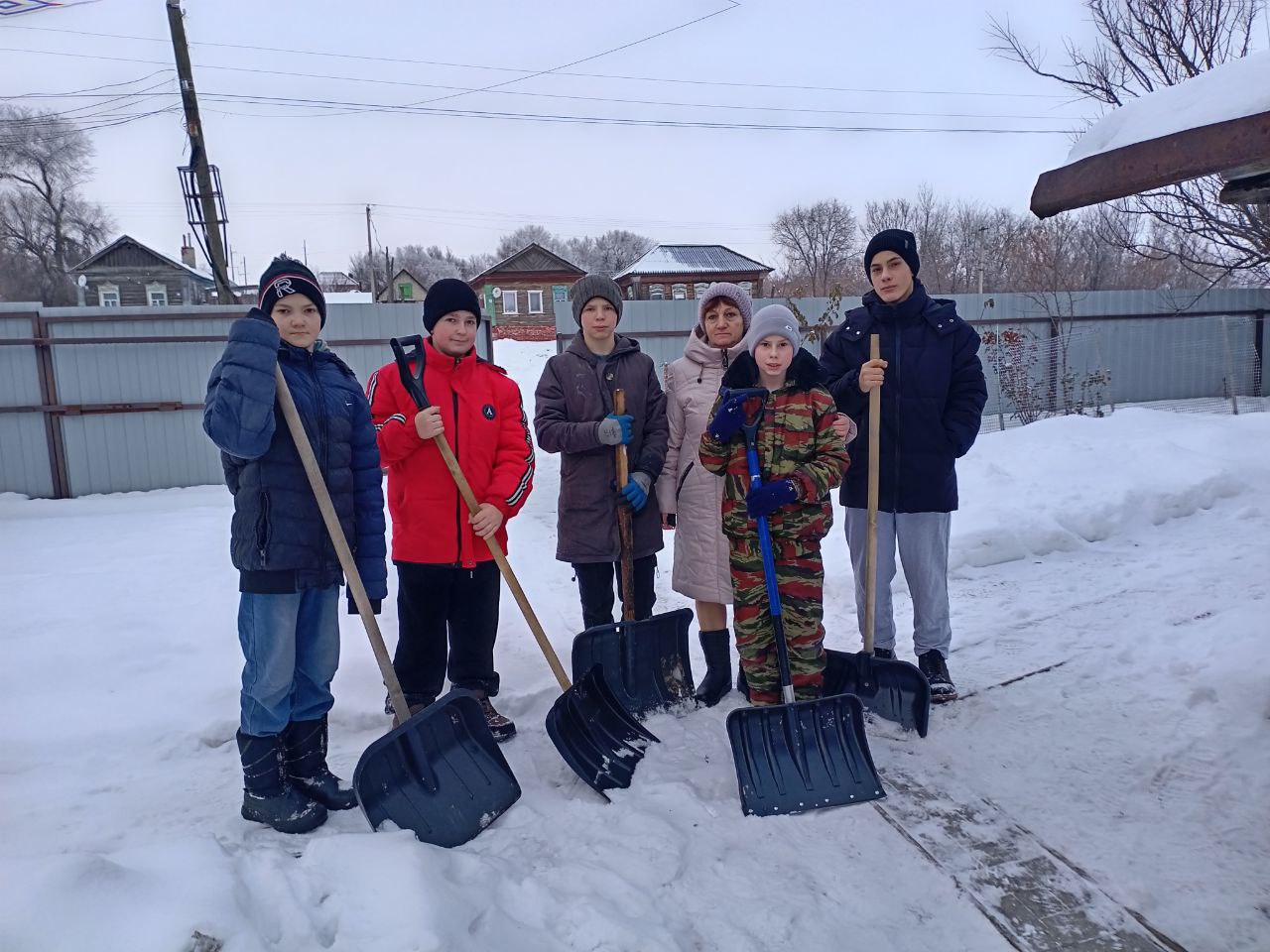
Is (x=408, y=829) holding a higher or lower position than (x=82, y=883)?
lower

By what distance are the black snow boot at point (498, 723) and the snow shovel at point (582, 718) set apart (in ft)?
0.93

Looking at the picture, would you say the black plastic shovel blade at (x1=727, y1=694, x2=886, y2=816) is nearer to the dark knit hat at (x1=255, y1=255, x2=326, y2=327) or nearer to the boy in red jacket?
the boy in red jacket

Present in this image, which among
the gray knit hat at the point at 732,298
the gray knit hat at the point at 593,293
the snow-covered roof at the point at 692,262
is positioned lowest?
the gray knit hat at the point at 732,298

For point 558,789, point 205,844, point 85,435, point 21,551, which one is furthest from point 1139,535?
point 85,435

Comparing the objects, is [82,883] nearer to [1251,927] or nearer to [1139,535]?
[1251,927]

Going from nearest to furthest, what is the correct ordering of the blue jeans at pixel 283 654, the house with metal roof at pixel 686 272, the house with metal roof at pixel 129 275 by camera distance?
the blue jeans at pixel 283 654
the house with metal roof at pixel 686 272
the house with metal roof at pixel 129 275

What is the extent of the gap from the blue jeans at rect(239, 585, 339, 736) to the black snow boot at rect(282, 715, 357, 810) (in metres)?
0.05

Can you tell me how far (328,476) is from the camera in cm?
266

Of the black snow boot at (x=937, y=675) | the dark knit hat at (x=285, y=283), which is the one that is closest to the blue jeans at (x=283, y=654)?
the dark knit hat at (x=285, y=283)

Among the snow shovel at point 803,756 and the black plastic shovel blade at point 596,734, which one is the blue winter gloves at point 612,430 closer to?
the black plastic shovel blade at point 596,734

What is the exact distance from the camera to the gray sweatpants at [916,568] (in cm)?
347

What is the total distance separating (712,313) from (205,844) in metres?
2.64

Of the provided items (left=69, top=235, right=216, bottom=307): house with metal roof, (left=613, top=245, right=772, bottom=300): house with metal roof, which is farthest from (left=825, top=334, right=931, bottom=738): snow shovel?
(left=69, top=235, right=216, bottom=307): house with metal roof

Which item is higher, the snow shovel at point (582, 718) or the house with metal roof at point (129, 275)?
the house with metal roof at point (129, 275)
